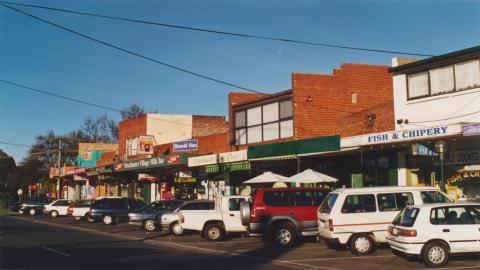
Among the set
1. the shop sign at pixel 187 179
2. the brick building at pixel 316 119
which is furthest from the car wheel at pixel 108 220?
the brick building at pixel 316 119

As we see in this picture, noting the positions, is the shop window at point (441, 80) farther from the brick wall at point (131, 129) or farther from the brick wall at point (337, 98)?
the brick wall at point (131, 129)

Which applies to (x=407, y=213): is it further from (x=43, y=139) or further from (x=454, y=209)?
(x=43, y=139)

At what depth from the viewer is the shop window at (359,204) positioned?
1510 centimetres

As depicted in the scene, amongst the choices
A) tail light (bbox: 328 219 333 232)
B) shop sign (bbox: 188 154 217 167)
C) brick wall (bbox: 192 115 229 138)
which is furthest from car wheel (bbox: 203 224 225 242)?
brick wall (bbox: 192 115 229 138)

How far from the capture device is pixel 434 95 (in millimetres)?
21172

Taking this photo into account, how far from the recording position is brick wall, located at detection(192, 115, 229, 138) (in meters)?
49.7

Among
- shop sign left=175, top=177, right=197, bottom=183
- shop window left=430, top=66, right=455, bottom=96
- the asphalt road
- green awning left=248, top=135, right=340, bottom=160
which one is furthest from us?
shop sign left=175, top=177, right=197, bottom=183

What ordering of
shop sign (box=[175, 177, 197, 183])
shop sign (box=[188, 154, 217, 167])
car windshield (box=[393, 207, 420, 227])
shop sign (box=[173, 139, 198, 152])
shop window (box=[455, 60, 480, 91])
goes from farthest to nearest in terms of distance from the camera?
shop sign (box=[173, 139, 198, 152]), shop sign (box=[175, 177, 197, 183]), shop sign (box=[188, 154, 217, 167]), shop window (box=[455, 60, 480, 91]), car windshield (box=[393, 207, 420, 227])

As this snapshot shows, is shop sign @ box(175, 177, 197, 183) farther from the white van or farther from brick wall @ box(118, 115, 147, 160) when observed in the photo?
the white van

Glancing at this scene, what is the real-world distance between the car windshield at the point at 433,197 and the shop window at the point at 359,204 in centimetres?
141

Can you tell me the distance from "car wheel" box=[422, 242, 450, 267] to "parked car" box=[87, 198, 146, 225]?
20832 millimetres

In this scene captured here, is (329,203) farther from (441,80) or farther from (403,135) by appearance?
(441,80)

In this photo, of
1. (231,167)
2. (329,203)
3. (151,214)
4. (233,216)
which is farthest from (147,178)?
(329,203)

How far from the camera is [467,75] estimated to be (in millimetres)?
20172
